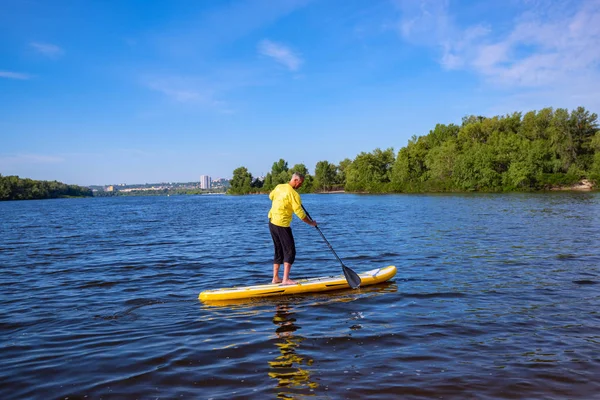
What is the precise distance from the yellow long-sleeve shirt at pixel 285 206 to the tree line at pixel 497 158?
278ft

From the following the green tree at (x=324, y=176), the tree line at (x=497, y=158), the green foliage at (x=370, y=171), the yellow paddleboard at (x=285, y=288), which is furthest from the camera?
the green tree at (x=324, y=176)

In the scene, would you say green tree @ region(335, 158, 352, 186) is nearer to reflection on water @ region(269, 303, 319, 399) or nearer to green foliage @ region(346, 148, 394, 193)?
green foliage @ region(346, 148, 394, 193)

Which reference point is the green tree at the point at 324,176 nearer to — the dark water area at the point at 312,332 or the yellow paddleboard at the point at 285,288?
the dark water area at the point at 312,332

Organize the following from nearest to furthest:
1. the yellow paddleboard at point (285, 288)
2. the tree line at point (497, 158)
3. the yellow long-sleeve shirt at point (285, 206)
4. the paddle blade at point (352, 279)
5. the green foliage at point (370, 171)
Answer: the yellow paddleboard at point (285, 288), the yellow long-sleeve shirt at point (285, 206), the paddle blade at point (352, 279), the tree line at point (497, 158), the green foliage at point (370, 171)

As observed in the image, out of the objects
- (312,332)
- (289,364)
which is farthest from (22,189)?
(289,364)

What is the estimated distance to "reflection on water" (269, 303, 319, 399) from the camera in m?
5.40

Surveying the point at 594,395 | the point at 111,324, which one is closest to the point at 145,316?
the point at 111,324

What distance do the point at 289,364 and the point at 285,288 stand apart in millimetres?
3963

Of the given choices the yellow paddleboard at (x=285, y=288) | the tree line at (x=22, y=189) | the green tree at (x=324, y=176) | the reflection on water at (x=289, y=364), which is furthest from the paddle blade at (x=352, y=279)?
the tree line at (x=22, y=189)

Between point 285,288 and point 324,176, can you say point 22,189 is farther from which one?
point 285,288

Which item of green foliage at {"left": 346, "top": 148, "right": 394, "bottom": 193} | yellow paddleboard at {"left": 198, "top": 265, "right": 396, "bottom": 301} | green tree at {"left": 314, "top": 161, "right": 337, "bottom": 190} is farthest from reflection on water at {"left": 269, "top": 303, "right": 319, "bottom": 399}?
green tree at {"left": 314, "top": 161, "right": 337, "bottom": 190}

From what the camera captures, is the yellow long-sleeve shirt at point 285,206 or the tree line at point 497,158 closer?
the yellow long-sleeve shirt at point 285,206

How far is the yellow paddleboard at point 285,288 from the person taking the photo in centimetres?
977

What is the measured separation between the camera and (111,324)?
8.22 meters
